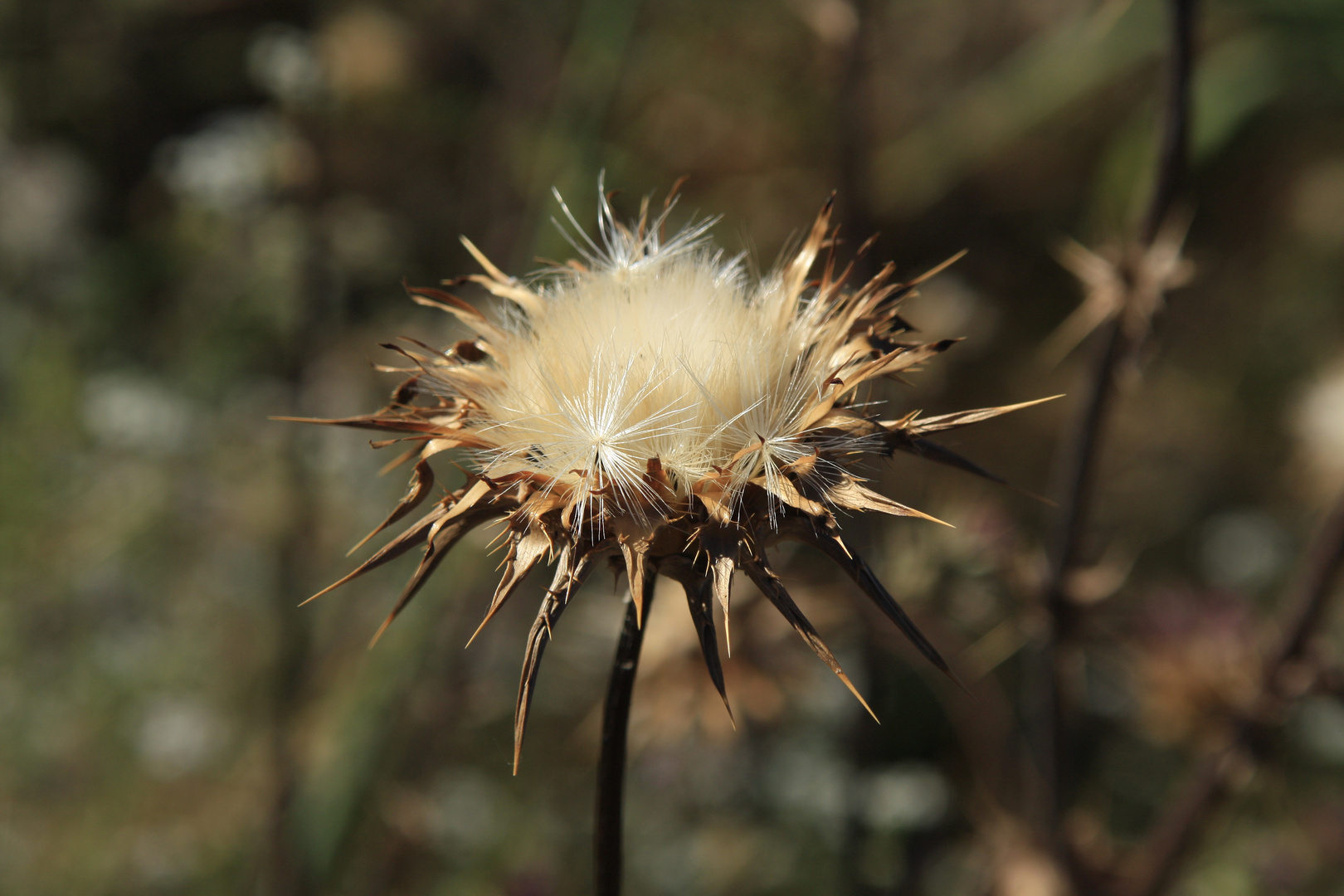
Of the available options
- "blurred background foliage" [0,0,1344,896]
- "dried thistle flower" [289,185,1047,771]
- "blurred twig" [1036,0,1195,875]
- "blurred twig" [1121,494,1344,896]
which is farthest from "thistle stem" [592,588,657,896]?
"blurred twig" [1121,494,1344,896]

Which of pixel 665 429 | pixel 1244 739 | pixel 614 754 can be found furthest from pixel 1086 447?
pixel 614 754

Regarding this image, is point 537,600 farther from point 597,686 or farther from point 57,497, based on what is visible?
point 57,497

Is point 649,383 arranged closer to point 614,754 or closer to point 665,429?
point 665,429

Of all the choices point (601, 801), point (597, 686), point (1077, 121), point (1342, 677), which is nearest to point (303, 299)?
point (597, 686)

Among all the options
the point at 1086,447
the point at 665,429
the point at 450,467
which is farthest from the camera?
the point at 450,467

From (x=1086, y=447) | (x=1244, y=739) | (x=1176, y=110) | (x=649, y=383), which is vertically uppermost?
(x=1176, y=110)

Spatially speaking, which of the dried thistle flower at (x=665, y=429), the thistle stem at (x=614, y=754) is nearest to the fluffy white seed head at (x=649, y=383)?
the dried thistle flower at (x=665, y=429)

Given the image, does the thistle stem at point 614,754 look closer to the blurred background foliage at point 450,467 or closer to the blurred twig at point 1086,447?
the blurred background foliage at point 450,467
